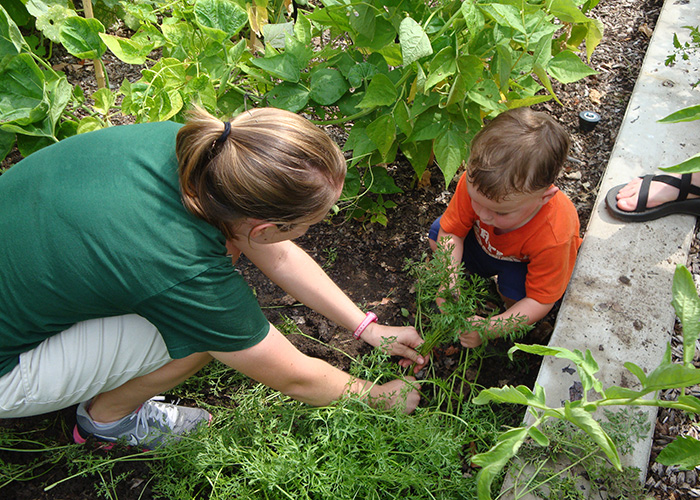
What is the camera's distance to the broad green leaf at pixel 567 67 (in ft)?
5.95

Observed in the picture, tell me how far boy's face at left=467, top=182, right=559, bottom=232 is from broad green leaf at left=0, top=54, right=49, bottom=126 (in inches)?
62.6

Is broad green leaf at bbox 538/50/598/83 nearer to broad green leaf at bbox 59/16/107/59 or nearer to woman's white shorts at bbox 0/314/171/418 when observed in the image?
woman's white shorts at bbox 0/314/171/418

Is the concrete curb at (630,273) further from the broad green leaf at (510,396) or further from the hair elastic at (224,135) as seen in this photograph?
the hair elastic at (224,135)

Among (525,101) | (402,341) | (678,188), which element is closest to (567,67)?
(525,101)

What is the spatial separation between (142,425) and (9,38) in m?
1.48

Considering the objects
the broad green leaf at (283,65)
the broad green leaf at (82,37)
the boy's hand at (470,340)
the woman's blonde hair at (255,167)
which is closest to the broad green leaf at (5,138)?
the broad green leaf at (82,37)

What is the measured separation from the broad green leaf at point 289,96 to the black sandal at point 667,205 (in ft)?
4.17

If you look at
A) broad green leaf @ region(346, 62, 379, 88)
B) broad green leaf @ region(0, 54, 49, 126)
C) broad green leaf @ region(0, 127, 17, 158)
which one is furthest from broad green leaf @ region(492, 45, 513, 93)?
broad green leaf @ region(0, 127, 17, 158)

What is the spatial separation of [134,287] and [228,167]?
34 cm

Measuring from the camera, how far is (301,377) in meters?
1.51

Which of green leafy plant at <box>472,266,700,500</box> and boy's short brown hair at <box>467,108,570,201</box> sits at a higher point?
boy's short brown hair at <box>467,108,570,201</box>

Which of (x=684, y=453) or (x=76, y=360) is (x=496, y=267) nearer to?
(x=684, y=453)

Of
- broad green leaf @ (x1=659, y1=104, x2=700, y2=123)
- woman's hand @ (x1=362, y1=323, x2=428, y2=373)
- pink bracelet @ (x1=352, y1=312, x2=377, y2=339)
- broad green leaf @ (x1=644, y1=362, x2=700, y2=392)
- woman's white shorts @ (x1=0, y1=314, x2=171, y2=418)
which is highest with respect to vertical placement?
broad green leaf @ (x1=659, y1=104, x2=700, y2=123)

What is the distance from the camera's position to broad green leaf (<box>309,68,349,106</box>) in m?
1.96
